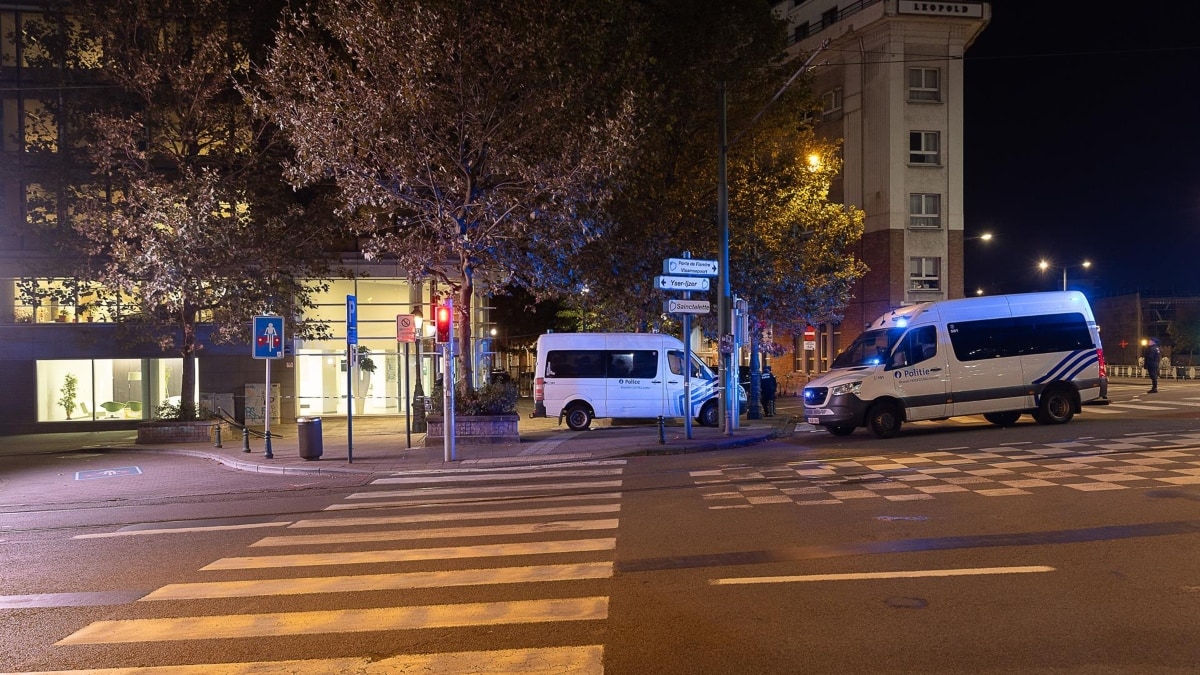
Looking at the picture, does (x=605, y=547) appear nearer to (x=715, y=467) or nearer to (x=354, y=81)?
(x=715, y=467)

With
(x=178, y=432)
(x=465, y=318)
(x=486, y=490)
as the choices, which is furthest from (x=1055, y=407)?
(x=178, y=432)

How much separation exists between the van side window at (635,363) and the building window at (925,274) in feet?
67.6

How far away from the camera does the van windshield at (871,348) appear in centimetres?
1769

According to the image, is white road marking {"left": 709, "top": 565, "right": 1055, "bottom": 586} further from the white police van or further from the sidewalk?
the white police van

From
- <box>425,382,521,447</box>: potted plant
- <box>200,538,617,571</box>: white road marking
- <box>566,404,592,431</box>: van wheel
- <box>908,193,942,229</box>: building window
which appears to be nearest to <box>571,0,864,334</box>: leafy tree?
<box>566,404,592,431</box>: van wheel

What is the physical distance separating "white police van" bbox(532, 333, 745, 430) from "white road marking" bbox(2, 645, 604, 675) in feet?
55.6

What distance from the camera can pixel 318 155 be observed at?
17.1 m

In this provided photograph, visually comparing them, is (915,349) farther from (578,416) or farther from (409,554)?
(409,554)

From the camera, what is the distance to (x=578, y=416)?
884 inches

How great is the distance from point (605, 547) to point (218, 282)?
1728 cm

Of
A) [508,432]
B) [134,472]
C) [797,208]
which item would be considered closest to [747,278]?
[797,208]

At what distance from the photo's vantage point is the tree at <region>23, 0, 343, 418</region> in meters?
20.4

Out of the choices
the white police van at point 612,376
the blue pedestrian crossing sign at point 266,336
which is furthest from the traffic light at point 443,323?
the white police van at point 612,376

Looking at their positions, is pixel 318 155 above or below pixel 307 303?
above
